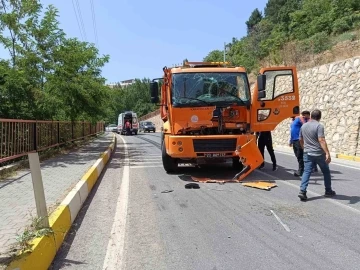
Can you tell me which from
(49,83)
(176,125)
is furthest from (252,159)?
(49,83)

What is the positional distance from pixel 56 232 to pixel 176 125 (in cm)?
525

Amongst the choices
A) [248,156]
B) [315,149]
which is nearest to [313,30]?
[248,156]

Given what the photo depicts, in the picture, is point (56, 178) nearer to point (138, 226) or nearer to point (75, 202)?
point (75, 202)

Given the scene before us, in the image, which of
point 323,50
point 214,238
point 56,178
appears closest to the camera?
point 214,238

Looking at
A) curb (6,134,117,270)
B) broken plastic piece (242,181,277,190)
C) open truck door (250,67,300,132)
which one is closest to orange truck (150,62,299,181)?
open truck door (250,67,300,132)

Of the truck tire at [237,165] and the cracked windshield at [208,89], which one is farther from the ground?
the cracked windshield at [208,89]

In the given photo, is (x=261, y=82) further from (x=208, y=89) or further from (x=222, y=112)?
(x=208, y=89)

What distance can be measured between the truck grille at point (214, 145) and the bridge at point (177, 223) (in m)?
0.88

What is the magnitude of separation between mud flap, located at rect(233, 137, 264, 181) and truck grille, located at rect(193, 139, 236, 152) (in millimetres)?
215

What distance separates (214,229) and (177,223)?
61 centimetres

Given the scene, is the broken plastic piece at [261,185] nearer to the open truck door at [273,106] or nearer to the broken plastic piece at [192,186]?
the broken plastic piece at [192,186]

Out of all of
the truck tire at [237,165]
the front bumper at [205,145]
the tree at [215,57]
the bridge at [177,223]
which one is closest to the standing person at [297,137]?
the bridge at [177,223]

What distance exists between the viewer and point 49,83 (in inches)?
605

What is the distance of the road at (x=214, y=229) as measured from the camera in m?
4.17
